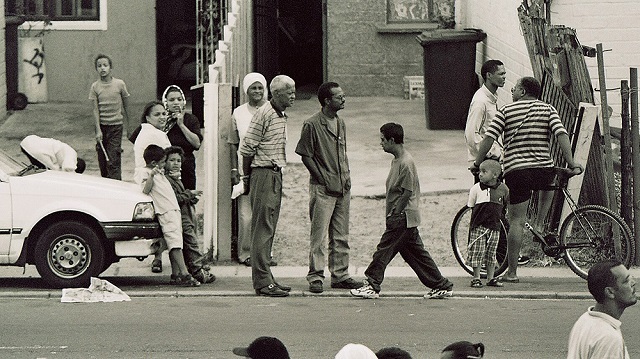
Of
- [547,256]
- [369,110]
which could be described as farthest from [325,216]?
[369,110]

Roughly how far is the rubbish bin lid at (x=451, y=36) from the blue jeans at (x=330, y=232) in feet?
23.2

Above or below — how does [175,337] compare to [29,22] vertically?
below

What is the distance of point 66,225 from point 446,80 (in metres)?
8.23

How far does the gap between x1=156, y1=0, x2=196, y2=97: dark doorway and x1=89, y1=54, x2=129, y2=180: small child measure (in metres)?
7.18

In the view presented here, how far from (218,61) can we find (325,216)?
8.38ft

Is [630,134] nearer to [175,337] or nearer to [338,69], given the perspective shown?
[175,337]

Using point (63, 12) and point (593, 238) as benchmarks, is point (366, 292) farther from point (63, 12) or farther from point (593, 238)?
point (63, 12)

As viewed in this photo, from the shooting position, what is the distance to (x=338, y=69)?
20.8 m

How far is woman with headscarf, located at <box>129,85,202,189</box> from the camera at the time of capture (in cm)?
1234

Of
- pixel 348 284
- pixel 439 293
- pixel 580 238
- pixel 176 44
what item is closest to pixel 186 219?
pixel 348 284

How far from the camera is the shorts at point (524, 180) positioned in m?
11.5

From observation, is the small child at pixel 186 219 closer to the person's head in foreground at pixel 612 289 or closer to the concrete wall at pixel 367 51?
the person's head in foreground at pixel 612 289

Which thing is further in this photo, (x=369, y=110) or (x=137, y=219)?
(x=369, y=110)

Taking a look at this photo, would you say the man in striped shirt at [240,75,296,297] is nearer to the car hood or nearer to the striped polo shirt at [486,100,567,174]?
the car hood
